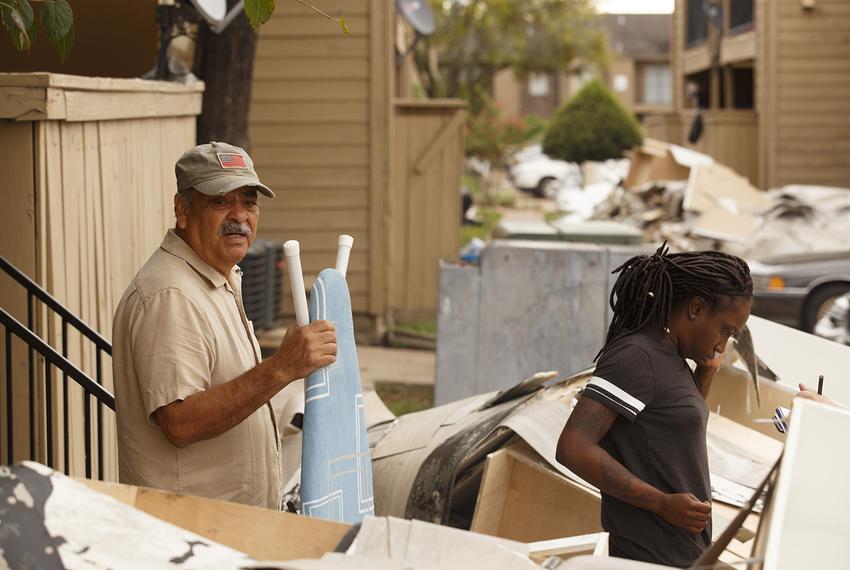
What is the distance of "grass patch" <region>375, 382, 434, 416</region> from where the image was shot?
9500mm

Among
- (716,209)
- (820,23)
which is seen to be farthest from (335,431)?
(820,23)

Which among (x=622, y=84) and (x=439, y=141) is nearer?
(x=439, y=141)

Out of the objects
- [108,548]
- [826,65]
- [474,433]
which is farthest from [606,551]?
[826,65]

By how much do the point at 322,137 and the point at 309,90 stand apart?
51 centimetres

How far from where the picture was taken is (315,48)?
39.4 ft

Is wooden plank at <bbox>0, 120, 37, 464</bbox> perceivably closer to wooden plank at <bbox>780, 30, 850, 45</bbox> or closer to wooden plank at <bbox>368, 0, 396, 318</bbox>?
wooden plank at <bbox>368, 0, 396, 318</bbox>

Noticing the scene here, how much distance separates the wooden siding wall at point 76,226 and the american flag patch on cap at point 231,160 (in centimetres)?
159

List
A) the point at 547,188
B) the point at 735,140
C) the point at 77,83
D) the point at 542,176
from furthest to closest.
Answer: the point at 542,176 < the point at 547,188 < the point at 735,140 < the point at 77,83

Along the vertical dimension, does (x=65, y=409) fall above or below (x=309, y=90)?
below

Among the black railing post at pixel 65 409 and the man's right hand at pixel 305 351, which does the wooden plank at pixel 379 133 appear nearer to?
the black railing post at pixel 65 409

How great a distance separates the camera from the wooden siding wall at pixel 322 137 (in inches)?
472

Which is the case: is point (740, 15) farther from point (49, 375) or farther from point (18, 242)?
point (49, 375)

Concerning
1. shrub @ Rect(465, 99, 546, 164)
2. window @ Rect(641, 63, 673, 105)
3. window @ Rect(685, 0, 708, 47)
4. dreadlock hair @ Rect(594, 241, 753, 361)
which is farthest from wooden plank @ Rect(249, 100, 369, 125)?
window @ Rect(641, 63, 673, 105)

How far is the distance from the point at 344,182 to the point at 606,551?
369 inches
